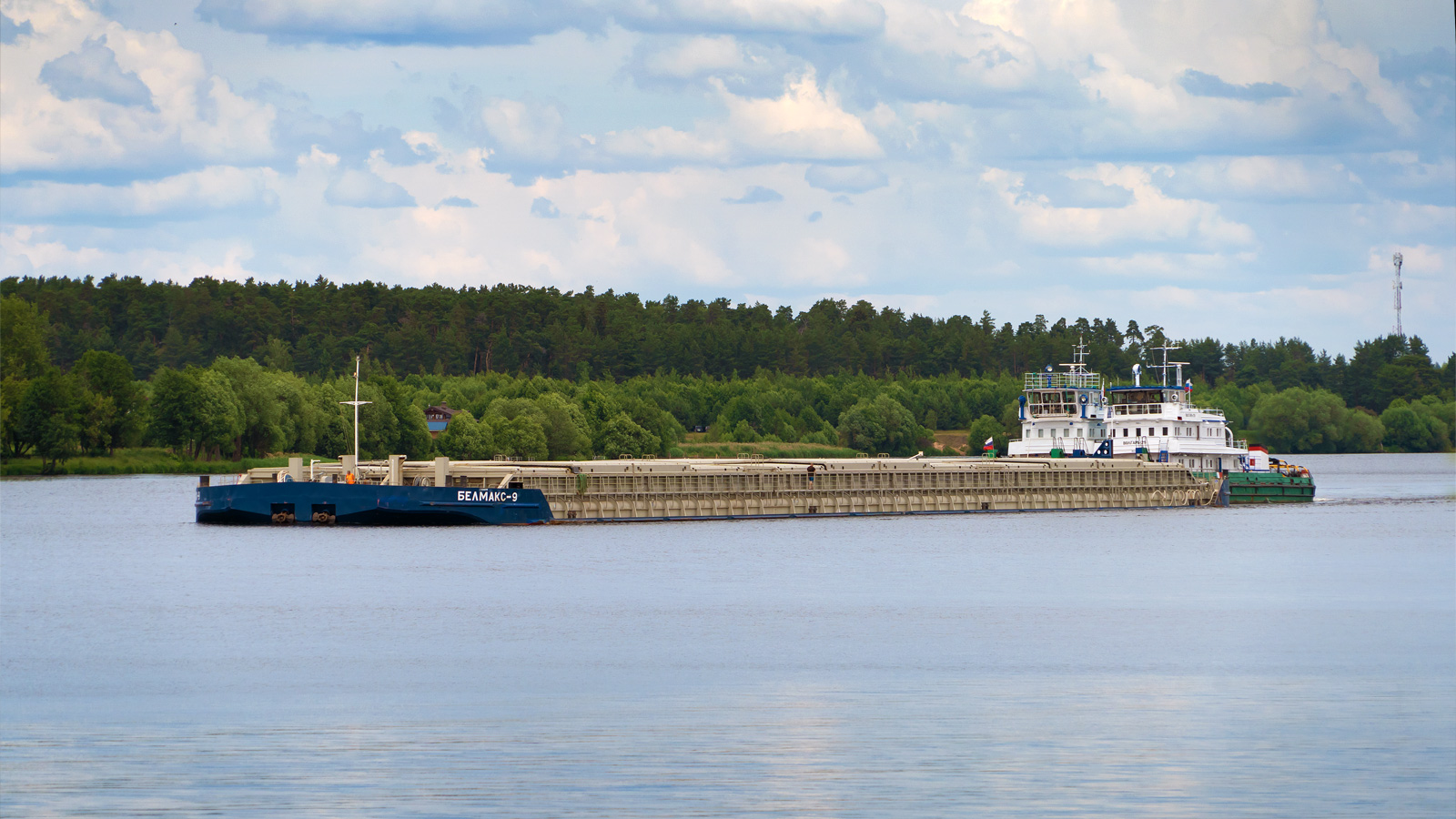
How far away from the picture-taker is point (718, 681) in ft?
101

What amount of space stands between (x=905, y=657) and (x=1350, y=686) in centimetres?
906

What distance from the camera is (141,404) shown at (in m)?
136

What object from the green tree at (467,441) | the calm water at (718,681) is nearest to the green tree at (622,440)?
the green tree at (467,441)

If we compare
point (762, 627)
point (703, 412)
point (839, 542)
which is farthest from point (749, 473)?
point (703, 412)

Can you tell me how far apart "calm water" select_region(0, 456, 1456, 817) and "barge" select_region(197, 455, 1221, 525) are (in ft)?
18.0

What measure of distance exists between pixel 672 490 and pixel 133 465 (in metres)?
71.2

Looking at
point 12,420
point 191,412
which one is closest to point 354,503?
point 191,412

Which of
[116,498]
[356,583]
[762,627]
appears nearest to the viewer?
[762,627]

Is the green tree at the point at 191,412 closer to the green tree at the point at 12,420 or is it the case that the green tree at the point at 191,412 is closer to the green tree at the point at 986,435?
the green tree at the point at 12,420

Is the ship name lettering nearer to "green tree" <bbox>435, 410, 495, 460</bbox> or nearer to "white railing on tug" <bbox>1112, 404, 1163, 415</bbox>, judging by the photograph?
"white railing on tug" <bbox>1112, 404, 1163, 415</bbox>

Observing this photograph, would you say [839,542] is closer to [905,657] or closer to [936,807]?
[905,657]

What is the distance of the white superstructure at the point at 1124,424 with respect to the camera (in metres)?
92.1

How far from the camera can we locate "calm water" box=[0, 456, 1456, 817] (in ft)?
72.0

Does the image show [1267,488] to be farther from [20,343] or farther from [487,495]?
[20,343]
